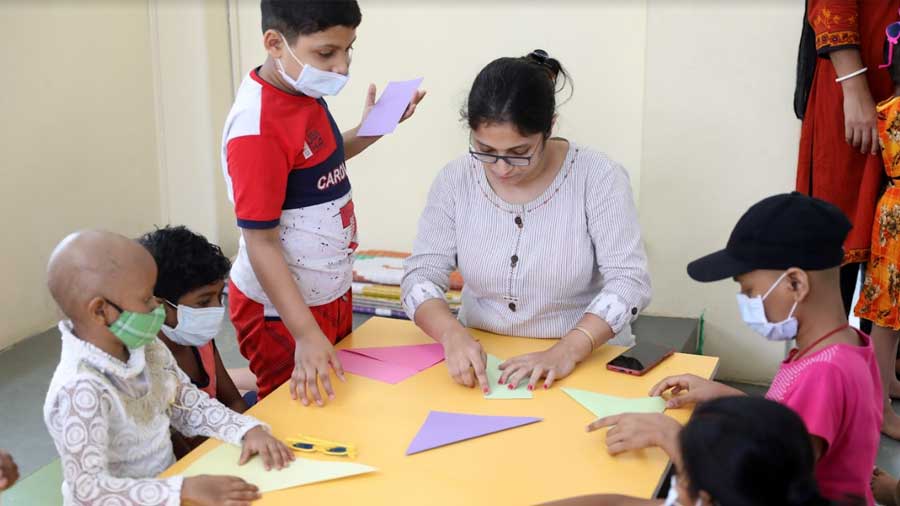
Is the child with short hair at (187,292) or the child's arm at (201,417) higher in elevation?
the child with short hair at (187,292)

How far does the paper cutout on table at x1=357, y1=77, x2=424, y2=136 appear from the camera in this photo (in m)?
2.22

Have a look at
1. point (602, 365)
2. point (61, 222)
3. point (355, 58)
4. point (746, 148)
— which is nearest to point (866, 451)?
point (602, 365)

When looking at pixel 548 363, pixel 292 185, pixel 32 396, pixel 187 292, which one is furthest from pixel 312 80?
pixel 32 396

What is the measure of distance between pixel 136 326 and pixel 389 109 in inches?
41.6

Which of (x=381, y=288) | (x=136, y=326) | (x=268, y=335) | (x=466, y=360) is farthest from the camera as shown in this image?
(x=381, y=288)

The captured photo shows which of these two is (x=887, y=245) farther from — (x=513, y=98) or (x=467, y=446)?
(x=467, y=446)

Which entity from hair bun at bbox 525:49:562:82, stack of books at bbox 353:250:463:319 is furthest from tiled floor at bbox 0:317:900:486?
hair bun at bbox 525:49:562:82

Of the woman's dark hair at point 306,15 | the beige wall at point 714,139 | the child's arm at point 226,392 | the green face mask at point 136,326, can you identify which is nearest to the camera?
the green face mask at point 136,326

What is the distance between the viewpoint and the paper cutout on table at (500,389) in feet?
5.88

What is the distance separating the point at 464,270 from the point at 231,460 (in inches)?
34.4

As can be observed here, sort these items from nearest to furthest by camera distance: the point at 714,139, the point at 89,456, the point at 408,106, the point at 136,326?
the point at 89,456
the point at 136,326
the point at 408,106
the point at 714,139

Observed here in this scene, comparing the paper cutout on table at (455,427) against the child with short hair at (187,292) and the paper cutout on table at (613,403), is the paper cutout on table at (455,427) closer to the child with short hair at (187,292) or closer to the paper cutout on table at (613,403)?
the paper cutout on table at (613,403)

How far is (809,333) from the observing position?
5.05 feet

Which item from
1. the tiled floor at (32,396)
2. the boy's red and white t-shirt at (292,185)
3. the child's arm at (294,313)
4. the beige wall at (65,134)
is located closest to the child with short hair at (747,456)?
the child's arm at (294,313)
